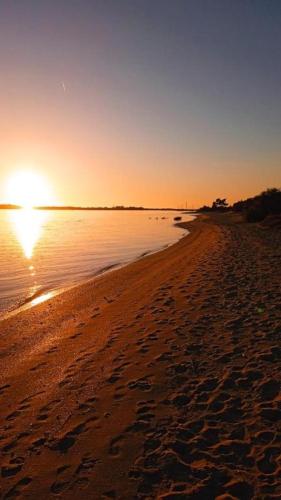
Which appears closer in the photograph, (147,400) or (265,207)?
(147,400)

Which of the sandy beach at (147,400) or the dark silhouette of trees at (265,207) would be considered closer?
the sandy beach at (147,400)

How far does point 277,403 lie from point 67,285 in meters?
13.9

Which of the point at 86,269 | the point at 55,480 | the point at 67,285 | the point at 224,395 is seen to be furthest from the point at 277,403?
the point at 86,269

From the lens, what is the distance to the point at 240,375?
729 centimetres

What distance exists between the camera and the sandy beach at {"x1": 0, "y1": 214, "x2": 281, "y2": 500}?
486 centimetres

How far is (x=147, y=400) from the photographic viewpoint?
6.77m

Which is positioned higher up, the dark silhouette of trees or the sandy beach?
the dark silhouette of trees

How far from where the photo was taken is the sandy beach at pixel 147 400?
15.9 ft

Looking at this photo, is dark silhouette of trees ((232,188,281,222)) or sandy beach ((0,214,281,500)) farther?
dark silhouette of trees ((232,188,281,222))

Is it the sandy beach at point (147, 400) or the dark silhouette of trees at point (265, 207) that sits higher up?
the dark silhouette of trees at point (265, 207)

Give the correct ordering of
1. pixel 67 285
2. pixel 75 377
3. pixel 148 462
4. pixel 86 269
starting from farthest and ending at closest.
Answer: pixel 86 269
pixel 67 285
pixel 75 377
pixel 148 462

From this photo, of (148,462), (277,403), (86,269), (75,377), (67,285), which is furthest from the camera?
(86,269)

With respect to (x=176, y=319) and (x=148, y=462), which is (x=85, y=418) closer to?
(x=148, y=462)

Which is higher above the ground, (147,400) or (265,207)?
(265,207)
